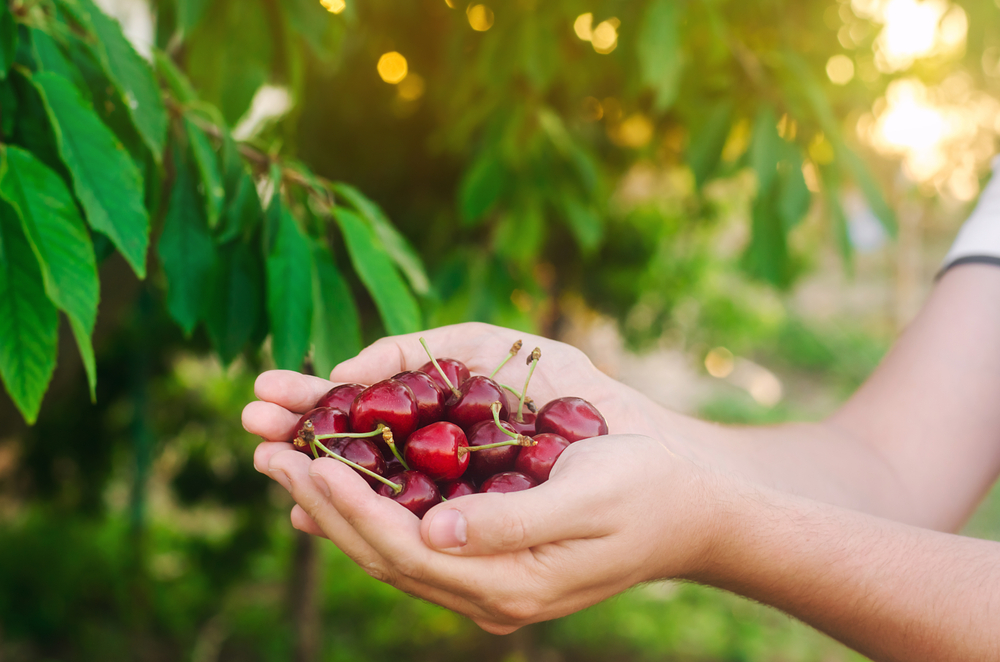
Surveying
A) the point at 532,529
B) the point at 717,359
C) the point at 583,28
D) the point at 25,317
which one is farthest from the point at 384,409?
the point at 717,359

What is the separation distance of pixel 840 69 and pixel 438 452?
→ 2.52 meters

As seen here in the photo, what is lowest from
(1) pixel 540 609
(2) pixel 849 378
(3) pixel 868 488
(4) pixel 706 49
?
(2) pixel 849 378

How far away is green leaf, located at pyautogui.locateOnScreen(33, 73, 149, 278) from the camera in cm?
86

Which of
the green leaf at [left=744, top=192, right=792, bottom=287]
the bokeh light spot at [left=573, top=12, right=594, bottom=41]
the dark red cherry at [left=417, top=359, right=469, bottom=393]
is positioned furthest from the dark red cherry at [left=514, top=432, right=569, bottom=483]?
the bokeh light spot at [left=573, top=12, right=594, bottom=41]

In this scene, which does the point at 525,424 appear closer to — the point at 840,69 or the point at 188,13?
the point at 188,13

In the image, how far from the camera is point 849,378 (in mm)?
10148

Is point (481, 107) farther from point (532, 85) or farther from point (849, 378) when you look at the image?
point (849, 378)

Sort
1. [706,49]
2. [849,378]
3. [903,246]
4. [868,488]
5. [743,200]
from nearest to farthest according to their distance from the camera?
[868,488]
[706,49]
[743,200]
[849,378]
[903,246]

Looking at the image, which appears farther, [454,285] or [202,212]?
[454,285]

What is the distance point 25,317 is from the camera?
0.84 meters

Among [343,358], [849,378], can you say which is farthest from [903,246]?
[343,358]

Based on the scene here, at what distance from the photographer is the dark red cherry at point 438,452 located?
107 centimetres

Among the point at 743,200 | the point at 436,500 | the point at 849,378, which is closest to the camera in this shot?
the point at 436,500

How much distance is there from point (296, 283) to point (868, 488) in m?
1.24
